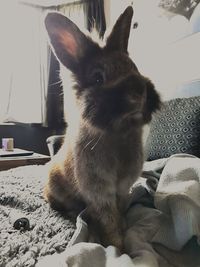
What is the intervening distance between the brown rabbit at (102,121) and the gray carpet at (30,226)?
9 centimetres

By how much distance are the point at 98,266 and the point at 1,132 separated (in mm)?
2401

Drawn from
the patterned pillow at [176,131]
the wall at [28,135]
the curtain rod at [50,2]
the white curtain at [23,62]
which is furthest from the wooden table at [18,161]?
the curtain rod at [50,2]

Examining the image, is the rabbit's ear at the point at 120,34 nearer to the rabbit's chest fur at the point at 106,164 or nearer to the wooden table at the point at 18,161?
the rabbit's chest fur at the point at 106,164

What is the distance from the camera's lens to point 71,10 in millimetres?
2963

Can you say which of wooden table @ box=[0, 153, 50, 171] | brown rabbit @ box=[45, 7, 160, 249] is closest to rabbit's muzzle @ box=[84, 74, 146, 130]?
brown rabbit @ box=[45, 7, 160, 249]

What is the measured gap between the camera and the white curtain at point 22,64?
9.45 ft

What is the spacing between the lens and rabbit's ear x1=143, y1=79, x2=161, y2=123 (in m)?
0.86

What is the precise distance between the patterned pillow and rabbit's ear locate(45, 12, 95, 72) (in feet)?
1.49

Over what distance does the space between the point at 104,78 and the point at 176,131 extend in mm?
620

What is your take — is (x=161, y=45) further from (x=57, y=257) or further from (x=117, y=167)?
(x=57, y=257)

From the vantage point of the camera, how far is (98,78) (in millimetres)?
833

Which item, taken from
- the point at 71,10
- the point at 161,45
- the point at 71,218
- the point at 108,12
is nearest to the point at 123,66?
the point at 71,218

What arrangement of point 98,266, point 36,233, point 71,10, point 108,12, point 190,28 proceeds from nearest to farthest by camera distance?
point 98,266, point 36,233, point 190,28, point 108,12, point 71,10

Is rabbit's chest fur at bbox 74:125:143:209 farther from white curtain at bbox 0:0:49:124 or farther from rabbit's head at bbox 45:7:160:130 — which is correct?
white curtain at bbox 0:0:49:124
